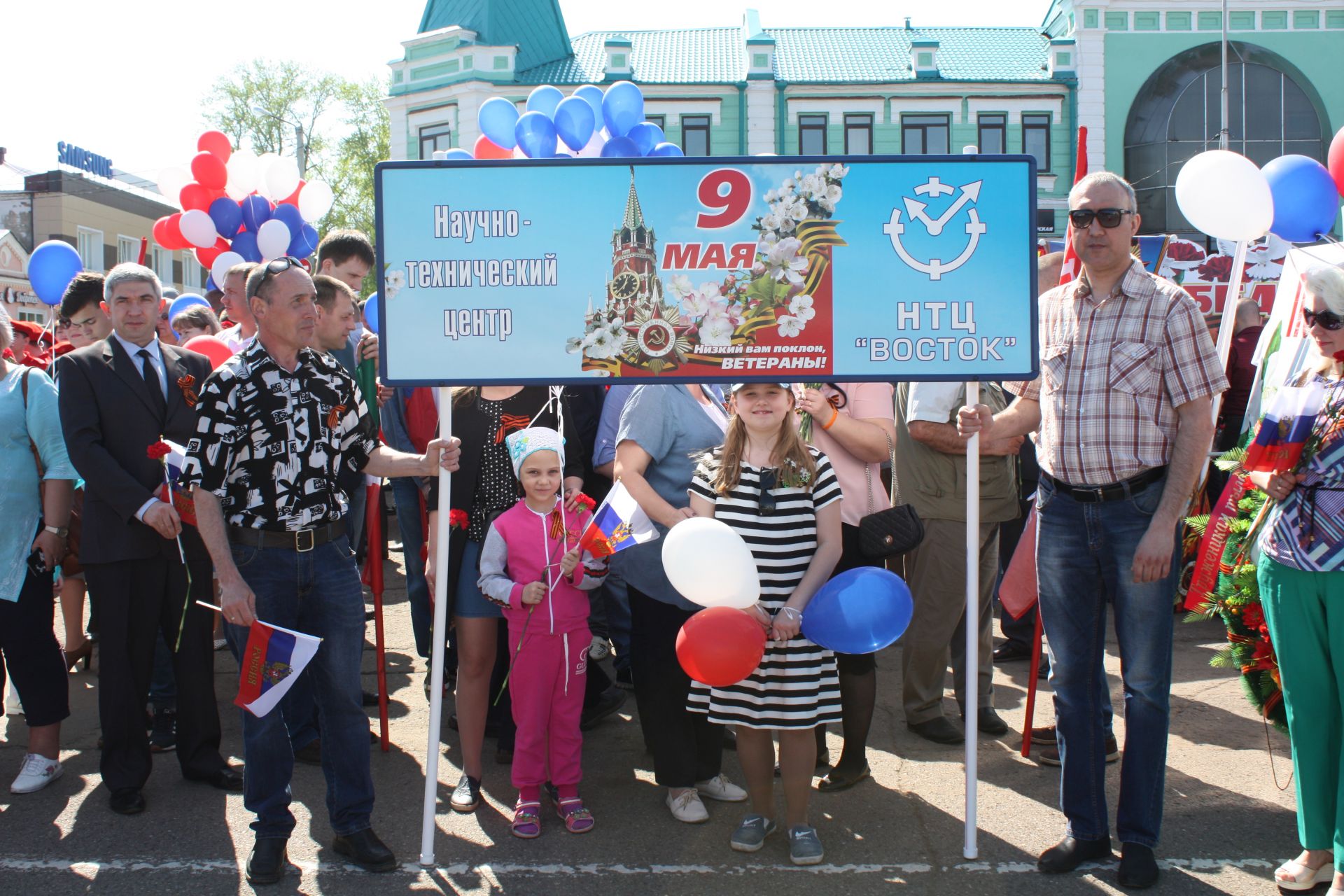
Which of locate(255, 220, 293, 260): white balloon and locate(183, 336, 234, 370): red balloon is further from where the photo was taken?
locate(255, 220, 293, 260): white balloon

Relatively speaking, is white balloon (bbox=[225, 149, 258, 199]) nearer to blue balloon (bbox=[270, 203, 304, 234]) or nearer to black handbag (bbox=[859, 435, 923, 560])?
blue balloon (bbox=[270, 203, 304, 234])

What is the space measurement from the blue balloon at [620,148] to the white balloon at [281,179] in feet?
15.2

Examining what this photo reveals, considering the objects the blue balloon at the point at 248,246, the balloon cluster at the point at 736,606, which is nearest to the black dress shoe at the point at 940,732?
the balloon cluster at the point at 736,606

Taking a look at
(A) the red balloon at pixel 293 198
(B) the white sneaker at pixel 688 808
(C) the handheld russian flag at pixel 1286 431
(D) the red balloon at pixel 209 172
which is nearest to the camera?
(C) the handheld russian flag at pixel 1286 431

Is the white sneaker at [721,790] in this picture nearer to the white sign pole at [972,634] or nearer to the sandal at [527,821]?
the sandal at [527,821]

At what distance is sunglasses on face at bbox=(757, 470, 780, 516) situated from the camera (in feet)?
12.8

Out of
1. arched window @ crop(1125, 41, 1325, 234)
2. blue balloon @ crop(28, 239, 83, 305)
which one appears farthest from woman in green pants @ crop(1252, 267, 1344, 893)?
arched window @ crop(1125, 41, 1325, 234)

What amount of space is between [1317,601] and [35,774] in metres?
4.68

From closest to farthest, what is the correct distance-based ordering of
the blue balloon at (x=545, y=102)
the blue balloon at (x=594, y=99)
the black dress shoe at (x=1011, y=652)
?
the black dress shoe at (x=1011, y=652) < the blue balloon at (x=594, y=99) < the blue balloon at (x=545, y=102)

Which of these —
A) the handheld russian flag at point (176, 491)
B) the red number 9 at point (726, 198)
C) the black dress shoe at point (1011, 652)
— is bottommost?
the black dress shoe at point (1011, 652)

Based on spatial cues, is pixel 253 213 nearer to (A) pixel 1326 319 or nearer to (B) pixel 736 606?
(B) pixel 736 606

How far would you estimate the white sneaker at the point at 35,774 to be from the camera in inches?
175

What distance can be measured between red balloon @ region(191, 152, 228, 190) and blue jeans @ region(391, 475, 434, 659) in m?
5.60

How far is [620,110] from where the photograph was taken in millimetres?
6504
